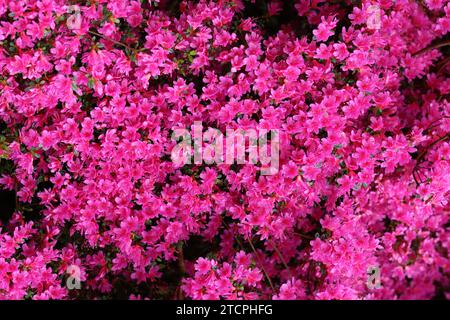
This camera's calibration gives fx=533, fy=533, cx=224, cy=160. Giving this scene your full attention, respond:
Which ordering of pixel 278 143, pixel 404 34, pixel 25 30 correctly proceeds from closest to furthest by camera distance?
1. pixel 25 30
2. pixel 278 143
3. pixel 404 34

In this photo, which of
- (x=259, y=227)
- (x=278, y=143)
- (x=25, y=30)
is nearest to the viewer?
(x=25, y=30)

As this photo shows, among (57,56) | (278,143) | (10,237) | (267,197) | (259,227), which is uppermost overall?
(57,56)

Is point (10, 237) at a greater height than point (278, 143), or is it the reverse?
point (278, 143)

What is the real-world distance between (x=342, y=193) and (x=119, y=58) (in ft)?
3.00

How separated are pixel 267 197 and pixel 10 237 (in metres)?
0.90

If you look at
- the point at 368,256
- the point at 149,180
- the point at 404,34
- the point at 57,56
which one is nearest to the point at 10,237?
the point at 149,180

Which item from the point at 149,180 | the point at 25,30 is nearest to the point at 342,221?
the point at 149,180

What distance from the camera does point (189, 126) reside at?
186 centimetres

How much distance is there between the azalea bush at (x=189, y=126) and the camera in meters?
1.76

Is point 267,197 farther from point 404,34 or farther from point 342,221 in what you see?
point 404,34

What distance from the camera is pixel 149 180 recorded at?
188 centimetres

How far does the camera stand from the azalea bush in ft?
5.78

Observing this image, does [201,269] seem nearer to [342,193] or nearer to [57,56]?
[342,193]

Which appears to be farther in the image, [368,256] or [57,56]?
[368,256]
